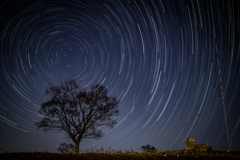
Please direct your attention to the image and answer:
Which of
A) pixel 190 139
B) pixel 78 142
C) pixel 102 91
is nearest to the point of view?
pixel 78 142

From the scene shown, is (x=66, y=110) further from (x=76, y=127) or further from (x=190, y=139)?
(x=190, y=139)

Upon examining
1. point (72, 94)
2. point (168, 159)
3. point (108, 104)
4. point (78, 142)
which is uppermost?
point (72, 94)

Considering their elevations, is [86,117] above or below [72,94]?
below

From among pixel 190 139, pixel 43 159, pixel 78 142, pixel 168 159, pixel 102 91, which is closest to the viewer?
pixel 43 159

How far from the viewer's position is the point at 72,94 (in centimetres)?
1500

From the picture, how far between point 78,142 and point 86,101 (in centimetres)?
381

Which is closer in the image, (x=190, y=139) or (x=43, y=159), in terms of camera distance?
(x=43, y=159)

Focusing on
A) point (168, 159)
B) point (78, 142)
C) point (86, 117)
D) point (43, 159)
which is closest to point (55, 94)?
point (86, 117)

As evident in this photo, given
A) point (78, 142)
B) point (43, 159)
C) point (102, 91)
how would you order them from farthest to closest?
point (102, 91)
point (78, 142)
point (43, 159)

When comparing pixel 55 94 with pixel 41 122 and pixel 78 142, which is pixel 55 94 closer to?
pixel 41 122

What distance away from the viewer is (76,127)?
45.1ft

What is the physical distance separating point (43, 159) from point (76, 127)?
722 centimetres

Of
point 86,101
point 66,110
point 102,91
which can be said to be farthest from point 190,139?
point 66,110

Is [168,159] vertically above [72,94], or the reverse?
[72,94]
